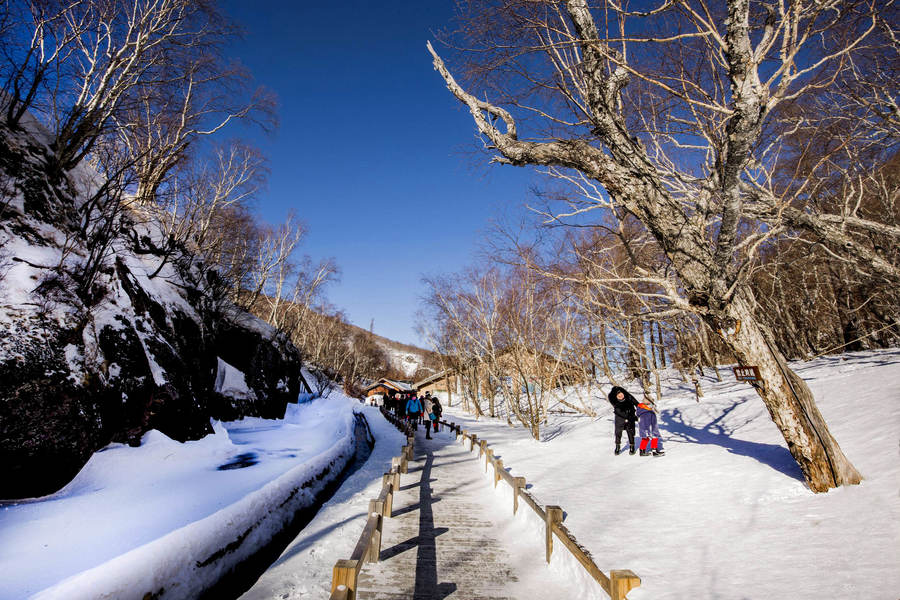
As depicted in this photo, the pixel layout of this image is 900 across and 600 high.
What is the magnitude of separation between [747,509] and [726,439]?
432 cm

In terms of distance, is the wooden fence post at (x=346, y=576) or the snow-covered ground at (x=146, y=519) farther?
the snow-covered ground at (x=146, y=519)

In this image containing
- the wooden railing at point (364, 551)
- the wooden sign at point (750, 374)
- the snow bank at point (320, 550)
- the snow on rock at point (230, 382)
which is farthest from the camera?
the snow on rock at point (230, 382)

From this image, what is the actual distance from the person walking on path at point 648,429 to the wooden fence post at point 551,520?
530 cm

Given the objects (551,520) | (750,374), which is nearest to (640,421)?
(750,374)

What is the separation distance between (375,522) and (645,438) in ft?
22.8

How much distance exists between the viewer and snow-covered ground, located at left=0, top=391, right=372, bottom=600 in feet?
10.9

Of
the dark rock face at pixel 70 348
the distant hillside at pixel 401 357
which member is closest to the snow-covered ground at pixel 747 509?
the dark rock face at pixel 70 348

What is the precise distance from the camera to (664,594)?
3.34 meters

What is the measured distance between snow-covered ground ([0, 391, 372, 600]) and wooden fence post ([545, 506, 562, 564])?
3.97m

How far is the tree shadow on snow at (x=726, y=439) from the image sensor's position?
5.89 meters

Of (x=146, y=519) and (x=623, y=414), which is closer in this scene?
(x=146, y=519)

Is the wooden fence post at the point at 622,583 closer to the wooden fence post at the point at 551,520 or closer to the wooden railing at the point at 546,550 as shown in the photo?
the wooden railing at the point at 546,550

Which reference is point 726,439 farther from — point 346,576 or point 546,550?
point 346,576

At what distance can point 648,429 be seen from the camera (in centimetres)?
868
